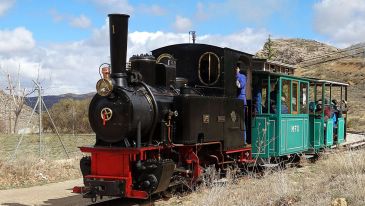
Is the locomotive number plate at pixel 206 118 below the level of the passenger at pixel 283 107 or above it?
below

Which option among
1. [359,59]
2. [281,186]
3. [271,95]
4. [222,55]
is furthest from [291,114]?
[359,59]

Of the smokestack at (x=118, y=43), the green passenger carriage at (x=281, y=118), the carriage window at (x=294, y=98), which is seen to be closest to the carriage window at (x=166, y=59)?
the smokestack at (x=118, y=43)

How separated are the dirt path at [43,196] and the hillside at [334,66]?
24833 mm

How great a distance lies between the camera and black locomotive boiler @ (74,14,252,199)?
29.2 feet

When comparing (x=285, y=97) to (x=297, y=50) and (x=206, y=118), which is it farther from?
(x=297, y=50)

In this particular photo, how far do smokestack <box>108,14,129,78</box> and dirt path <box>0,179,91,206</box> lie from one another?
9.39 feet

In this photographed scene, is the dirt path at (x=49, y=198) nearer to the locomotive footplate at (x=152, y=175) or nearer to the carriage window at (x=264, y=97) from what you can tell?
the locomotive footplate at (x=152, y=175)

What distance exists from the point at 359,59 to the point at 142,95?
61.0 meters

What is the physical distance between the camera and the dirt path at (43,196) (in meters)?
10.2

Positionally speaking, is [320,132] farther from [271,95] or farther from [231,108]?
[231,108]

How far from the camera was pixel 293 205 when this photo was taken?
24.2ft

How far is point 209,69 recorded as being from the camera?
35.8 ft

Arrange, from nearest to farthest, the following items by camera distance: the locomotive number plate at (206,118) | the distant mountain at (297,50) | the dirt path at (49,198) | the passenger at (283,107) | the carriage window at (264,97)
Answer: the dirt path at (49,198), the locomotive number plate at (206,118), the carriage window at (264,97), the passenger at (283,107), the distant mountain at (297,50)

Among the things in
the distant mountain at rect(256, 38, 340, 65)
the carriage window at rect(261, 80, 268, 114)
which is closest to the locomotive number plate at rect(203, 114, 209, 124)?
the carriage window at rect(261, 80, 268, 114)
